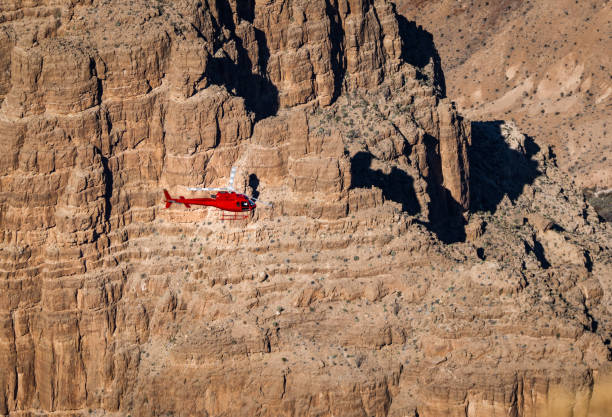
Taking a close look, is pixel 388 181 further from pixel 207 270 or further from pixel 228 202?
pixel 207 270

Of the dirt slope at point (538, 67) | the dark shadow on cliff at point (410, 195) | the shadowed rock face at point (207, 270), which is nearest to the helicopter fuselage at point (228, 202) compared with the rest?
the shadowed rock face at point (207, 270)

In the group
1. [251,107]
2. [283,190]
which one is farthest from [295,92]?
[283,190]

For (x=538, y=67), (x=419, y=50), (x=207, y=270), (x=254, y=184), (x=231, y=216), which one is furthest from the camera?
(x=538, y=67)

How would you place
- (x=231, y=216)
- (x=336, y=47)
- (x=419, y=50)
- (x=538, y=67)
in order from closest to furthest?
(x=231, y=216)
(x=336, y=47)
(x=419, y=50)
(x=538, y=67)

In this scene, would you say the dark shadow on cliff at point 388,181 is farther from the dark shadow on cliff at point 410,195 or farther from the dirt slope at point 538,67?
the dirt slope at point 538,67

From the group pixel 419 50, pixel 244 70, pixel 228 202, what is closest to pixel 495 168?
pixel 419 50

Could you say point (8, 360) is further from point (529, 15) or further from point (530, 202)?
point (529, 15)

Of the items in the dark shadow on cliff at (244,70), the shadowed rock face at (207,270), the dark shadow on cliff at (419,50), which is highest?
the dark shadow on cliff at (419,50)

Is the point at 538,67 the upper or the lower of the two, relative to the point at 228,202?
upper
